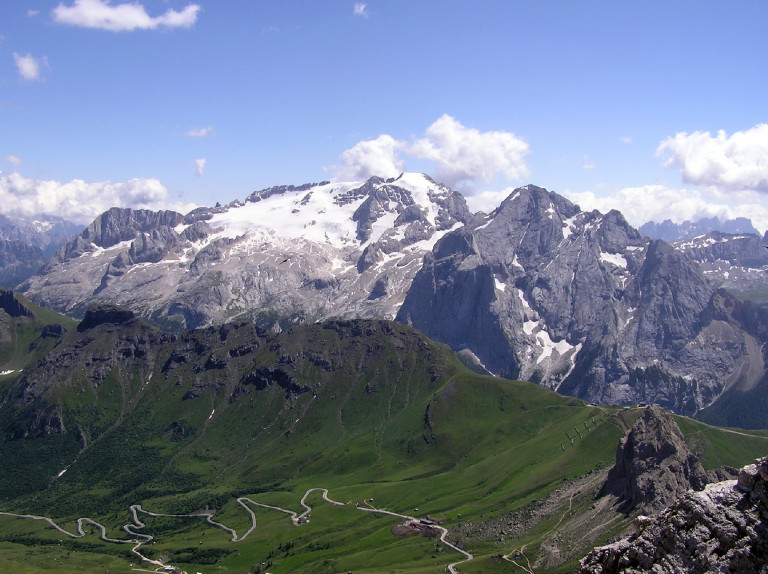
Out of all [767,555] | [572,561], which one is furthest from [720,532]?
[572,561]

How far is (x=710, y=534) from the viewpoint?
24.3 metres

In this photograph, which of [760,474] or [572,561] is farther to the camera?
[572,561]

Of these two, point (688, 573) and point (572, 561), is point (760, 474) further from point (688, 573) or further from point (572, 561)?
point (572, 561)

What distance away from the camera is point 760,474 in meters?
23.8

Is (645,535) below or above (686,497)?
below

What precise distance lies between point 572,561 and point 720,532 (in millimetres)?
186796

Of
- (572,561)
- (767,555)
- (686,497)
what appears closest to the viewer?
(767,555)

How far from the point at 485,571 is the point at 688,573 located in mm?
193618

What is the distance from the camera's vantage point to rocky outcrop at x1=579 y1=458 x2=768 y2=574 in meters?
23.4

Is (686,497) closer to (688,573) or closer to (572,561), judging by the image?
(688,573)

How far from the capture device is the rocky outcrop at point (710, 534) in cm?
2342

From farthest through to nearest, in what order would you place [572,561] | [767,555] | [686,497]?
[572,561] → [686,497] → [767,555]

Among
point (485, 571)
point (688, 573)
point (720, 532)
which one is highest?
point (720, 532)

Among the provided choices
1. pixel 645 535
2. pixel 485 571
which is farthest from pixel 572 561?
pixel 645 535
